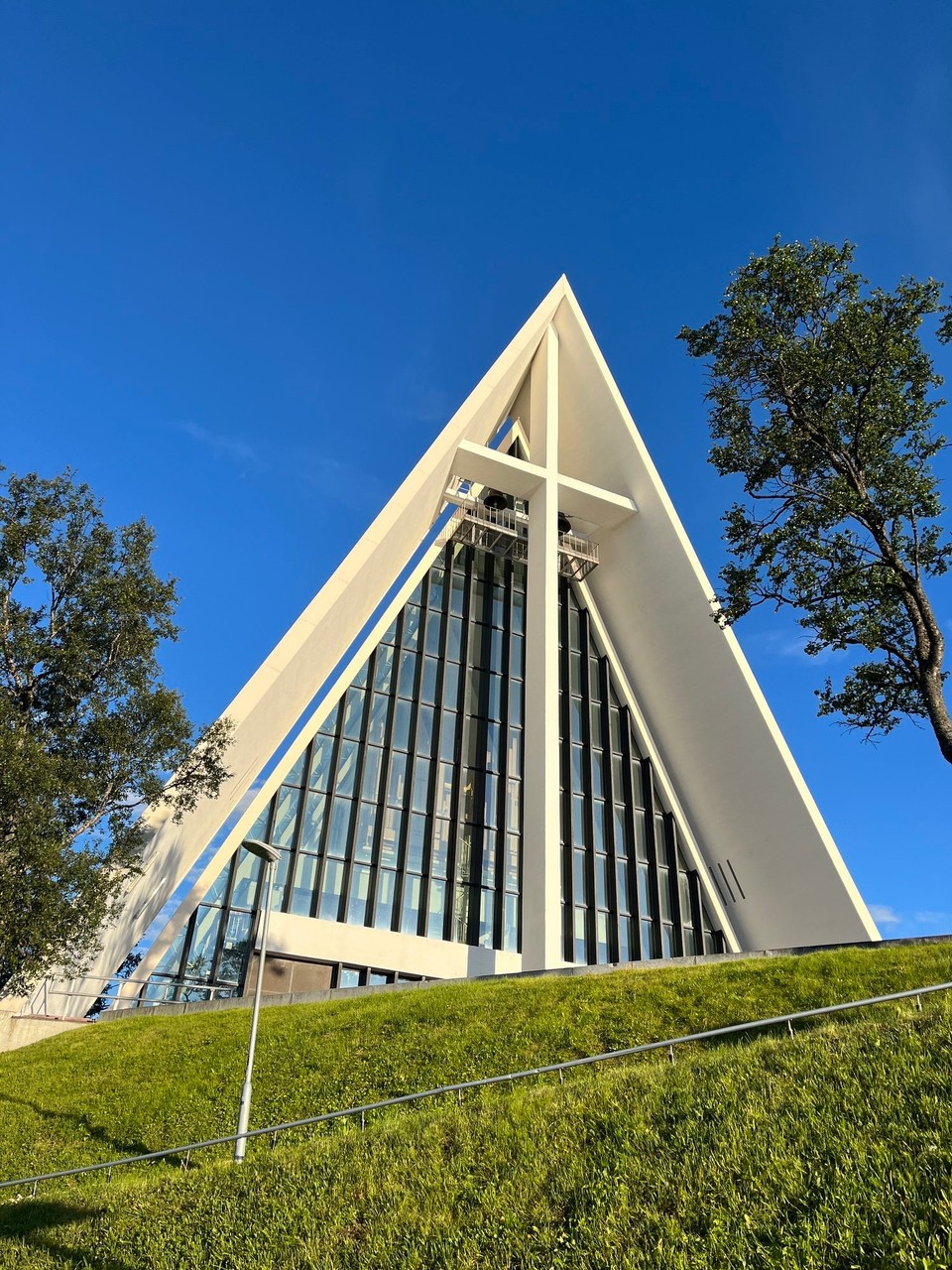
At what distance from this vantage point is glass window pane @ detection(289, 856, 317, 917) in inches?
941

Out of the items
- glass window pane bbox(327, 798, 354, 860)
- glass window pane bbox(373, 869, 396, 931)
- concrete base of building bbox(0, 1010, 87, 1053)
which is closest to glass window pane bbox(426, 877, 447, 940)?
glass window pane bbox(373, 869, 396, 931)

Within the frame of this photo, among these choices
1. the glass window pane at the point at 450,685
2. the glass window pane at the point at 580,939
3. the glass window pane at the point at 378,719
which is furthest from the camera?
the glass window pane at the point at 450,685

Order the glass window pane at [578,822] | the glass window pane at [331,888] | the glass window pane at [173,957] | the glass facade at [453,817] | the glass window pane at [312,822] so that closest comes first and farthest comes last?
1. the glass window pane at [173,957]
2. the glass window pane at [331,888]
3. the glass facade at [453,817]
4. the glass window pane at [312,822]
5. the glass window pane at [578,822]

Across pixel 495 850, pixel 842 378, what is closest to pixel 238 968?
pixel 495 850

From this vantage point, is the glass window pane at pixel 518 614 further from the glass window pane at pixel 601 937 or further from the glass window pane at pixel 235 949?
the glass window pane at pixel 235 949

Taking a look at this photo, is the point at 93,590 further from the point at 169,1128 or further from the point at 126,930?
the point at 169,1128

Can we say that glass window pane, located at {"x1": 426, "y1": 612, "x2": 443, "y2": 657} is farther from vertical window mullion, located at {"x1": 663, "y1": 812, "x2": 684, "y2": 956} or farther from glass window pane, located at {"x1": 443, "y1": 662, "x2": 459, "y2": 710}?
vertical window mullion, located at {"x1": 663, "y1": 812, "x2": 684, "y2": 956}

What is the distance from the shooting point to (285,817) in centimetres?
2523

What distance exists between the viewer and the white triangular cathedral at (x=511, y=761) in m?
23.2

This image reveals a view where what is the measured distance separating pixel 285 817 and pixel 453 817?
5.48m

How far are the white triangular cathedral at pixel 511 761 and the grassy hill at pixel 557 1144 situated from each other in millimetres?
7146

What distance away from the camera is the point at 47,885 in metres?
15.3

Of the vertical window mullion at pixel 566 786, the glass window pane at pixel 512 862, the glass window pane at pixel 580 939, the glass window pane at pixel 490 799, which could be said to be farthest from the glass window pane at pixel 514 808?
the glass window pane at pixel 580 939

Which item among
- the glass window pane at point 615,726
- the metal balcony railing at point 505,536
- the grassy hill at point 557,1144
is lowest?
the grassy hill at point 557,1144
